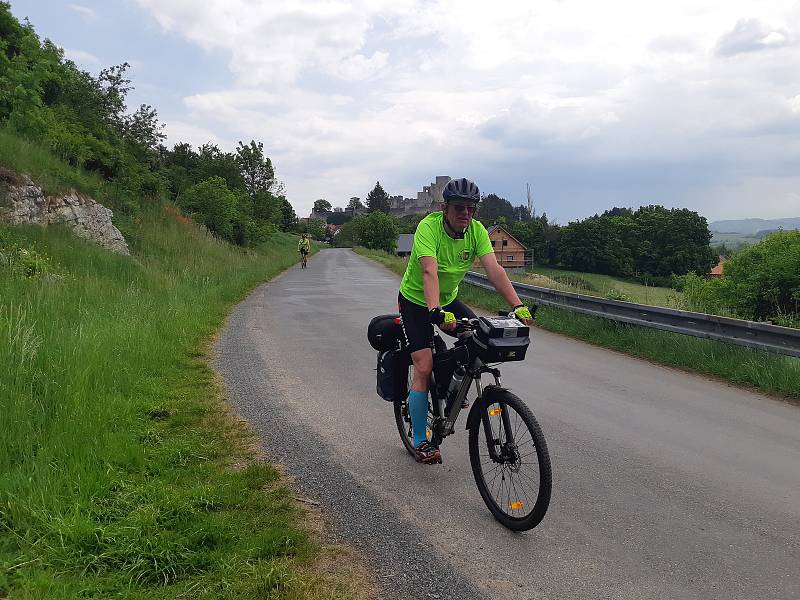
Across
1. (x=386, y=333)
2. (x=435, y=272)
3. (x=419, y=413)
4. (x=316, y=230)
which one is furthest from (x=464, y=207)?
(x=316, y=230)

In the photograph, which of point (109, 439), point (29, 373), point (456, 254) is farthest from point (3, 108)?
point (456, 254)

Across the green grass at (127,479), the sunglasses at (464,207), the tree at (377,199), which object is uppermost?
the tree at (377,199)

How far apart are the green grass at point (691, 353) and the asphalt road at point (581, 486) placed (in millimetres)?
411

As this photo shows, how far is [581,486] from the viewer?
4.09m

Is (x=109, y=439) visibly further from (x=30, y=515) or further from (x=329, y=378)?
(x=329, y=378)

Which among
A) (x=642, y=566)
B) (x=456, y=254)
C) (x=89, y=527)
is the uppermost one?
(x=456, y=254)

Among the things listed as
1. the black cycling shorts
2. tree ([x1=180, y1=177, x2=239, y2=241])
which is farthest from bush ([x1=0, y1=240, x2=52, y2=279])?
tree ([x1=180, y1=177, x2=239, y2=241])

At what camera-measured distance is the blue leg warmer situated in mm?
4242

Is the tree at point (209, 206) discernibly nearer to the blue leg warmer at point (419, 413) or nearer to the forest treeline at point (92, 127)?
the forest treeline at point (92, 127)

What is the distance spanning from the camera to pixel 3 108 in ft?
51.8

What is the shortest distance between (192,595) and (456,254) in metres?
2.67

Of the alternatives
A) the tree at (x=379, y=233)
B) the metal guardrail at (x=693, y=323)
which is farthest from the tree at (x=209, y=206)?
the tree at (x=379, y=233)

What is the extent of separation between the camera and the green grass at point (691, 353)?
6973mm

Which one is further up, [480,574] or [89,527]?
[89,527]
